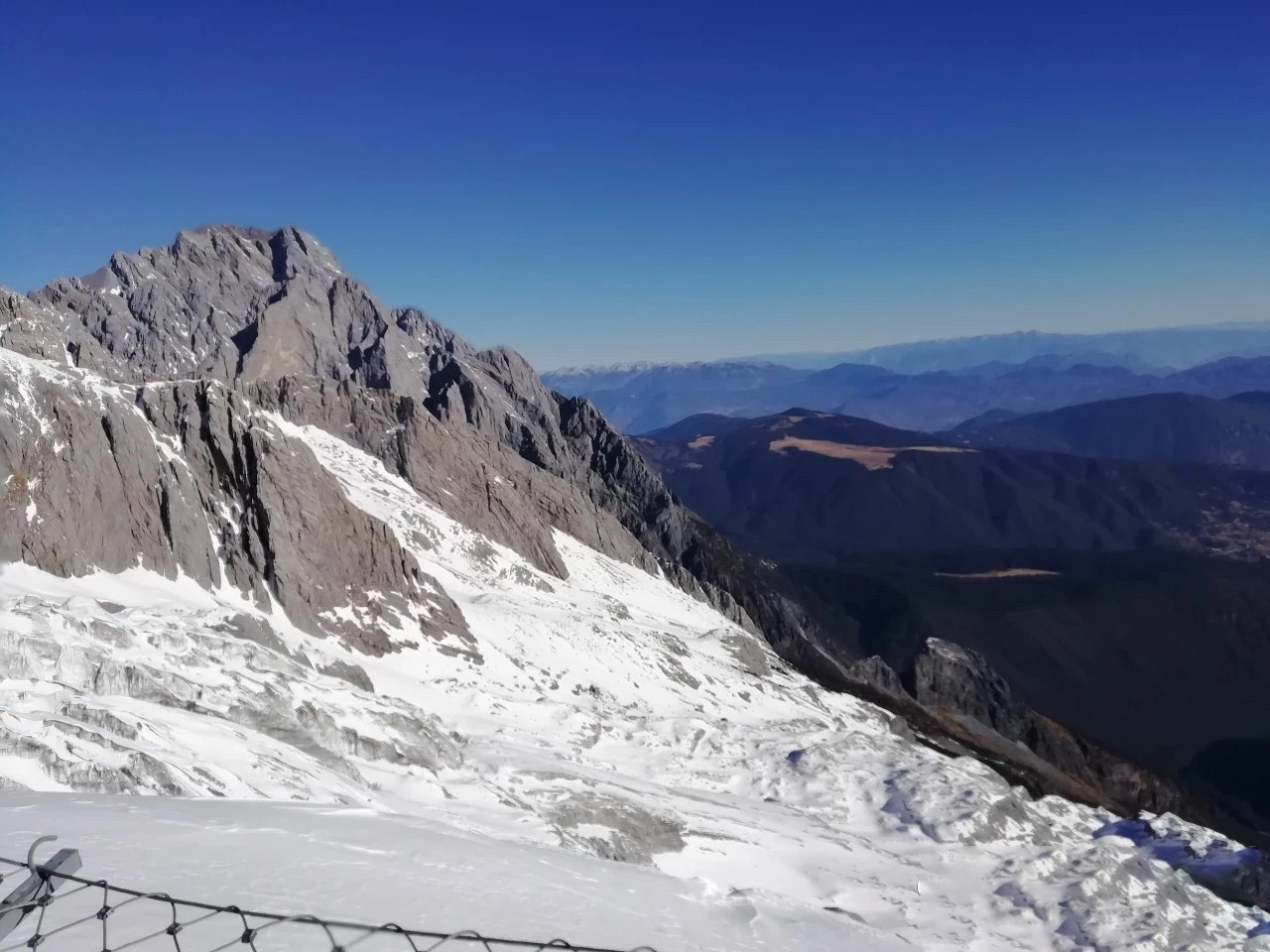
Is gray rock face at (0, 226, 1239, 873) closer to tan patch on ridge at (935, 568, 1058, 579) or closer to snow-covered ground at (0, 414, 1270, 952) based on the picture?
snow-covered ground at (0, 414, 1270, 952)

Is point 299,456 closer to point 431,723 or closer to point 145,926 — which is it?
point 431,723

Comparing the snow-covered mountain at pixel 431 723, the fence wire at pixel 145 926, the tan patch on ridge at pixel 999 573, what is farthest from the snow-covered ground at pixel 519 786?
the tan patch on ridge at pixel 999 573

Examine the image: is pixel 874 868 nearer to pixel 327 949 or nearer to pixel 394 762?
pixel 394 762

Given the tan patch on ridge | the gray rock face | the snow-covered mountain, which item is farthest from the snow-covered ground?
the tan patch on ridge

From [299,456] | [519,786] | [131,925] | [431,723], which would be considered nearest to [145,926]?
[131,925]

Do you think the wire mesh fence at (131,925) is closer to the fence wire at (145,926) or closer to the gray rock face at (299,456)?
the fence wire at (145,926)

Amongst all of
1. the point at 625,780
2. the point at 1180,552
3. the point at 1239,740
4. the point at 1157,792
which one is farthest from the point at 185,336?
the point at 1180,552
